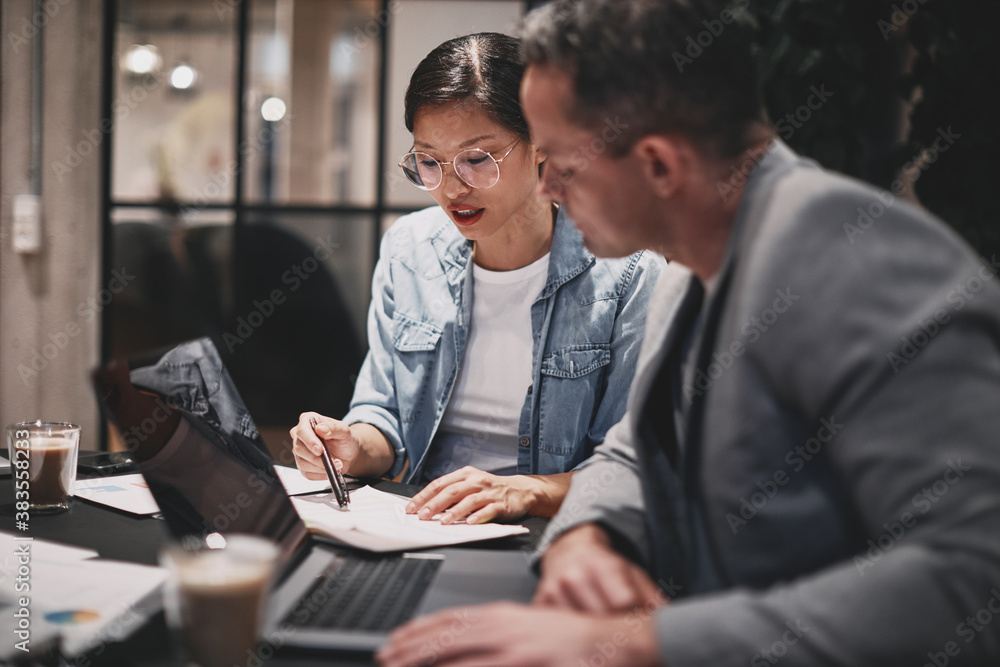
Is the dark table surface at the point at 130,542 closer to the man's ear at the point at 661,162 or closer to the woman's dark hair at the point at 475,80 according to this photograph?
the man's ear at the point at 661,162

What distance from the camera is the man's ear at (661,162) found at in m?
0.87

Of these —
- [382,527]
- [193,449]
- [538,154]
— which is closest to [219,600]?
[193,449]

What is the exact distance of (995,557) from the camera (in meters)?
0.63

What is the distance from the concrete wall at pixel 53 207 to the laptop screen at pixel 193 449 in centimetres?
246

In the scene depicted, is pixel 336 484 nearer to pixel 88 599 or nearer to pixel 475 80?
pixel 88 599

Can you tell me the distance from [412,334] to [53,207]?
2125 mm

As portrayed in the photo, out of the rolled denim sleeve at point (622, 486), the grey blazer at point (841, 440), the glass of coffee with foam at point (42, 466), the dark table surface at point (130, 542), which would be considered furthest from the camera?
the glass of coffee with foam at point (42, 466)

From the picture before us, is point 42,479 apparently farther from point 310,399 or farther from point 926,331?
point 310,399

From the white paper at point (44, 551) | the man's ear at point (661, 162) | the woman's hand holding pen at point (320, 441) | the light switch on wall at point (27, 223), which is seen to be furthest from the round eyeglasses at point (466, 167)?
the light switch on wall at point (27, 223)

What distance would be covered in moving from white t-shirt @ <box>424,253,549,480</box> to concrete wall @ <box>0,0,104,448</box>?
2.15 meters

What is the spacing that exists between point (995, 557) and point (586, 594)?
1.16ft

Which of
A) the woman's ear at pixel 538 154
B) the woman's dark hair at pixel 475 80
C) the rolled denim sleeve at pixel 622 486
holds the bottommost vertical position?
the rolled denim sleeve at pixel 622 486

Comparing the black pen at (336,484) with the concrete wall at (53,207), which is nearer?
the black pen at (336,484)

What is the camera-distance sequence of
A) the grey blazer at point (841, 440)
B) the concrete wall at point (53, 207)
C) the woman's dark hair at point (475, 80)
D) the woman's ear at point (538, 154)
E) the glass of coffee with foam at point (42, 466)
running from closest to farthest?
1. the grey blazer at point (841, 440)
2. the glass of coffee with foam at point (42, 466)
3. the woman's dark hair at point (475, 80)
4. the woman's ear at point (538, 154)
5. the concrete wall at point (53, 207)
